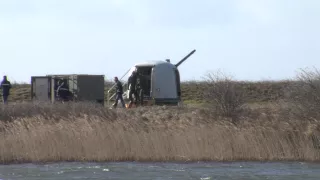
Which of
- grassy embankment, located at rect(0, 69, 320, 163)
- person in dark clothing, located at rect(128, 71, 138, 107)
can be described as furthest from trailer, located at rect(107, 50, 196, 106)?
grassy embankment, located at rect(0, 69, 320, 163)

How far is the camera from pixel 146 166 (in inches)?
1006

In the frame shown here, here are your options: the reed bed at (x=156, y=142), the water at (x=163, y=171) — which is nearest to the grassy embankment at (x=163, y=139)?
the reed bed at (x=156, y=142)

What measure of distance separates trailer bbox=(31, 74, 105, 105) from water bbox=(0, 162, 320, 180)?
50.1 feet

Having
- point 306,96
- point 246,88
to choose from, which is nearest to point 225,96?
point 306,96

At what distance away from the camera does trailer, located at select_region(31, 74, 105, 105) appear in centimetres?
4112

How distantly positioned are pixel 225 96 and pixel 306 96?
4.75m

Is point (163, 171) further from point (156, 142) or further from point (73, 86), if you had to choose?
point (73, 86)

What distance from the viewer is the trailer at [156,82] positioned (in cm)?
4088

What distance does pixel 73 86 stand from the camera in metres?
41.5

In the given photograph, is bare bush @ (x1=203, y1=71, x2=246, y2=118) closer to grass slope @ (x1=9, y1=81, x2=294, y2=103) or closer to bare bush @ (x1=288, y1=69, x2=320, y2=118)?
bare bush @ (x1=288, y1=69, x2=320, y2=118)

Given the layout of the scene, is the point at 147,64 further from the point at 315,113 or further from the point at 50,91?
the point at 315,113

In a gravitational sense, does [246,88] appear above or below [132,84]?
above

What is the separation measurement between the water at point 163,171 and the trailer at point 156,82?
14982 millimetres

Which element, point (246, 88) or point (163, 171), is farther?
point (246, 88)
